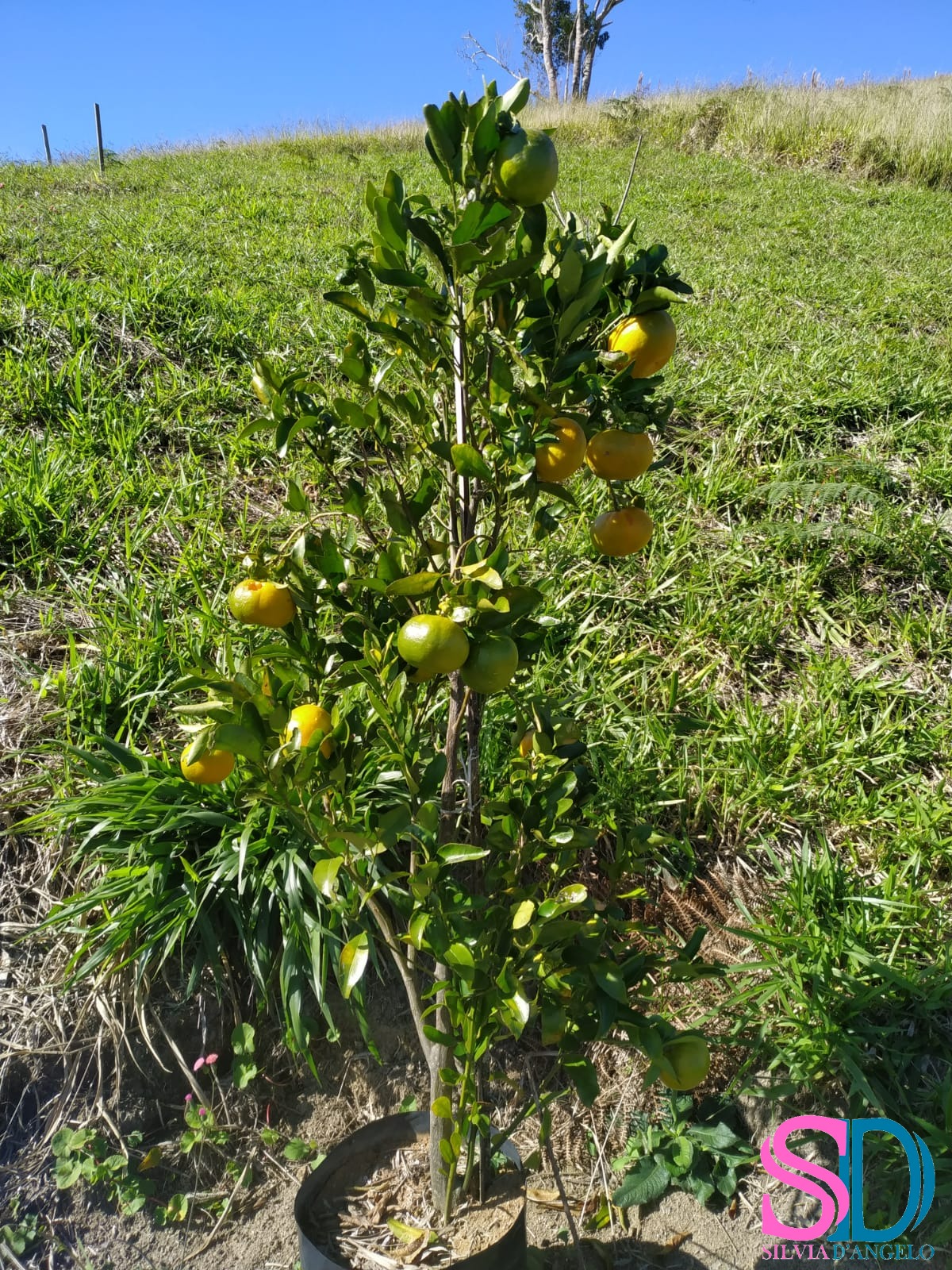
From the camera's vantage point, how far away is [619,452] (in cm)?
114

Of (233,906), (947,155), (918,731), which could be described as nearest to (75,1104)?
(233,906)

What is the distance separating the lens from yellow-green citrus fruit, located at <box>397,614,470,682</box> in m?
0.98

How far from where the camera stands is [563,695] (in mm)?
2479

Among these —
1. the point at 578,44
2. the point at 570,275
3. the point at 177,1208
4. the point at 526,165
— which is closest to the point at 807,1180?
the point at 177,1208

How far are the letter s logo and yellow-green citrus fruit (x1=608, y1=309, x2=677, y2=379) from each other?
5.14 ft

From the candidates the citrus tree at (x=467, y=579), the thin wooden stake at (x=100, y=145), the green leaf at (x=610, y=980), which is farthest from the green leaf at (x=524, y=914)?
the thin wooden stake at (x=100, y=145)

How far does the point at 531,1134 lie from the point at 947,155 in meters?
10.7

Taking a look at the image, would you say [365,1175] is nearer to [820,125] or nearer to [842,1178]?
[842,1178]

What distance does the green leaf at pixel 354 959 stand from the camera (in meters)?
1.12

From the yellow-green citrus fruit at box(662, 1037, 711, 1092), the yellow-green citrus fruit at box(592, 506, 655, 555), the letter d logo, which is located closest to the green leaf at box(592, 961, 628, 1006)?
the yellow-green citrus fruit at box(662, 1037, 711, 1092)

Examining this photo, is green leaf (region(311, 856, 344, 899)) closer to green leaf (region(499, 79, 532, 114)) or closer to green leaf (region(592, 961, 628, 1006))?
green leaf (region(592, 961, 628, 1006))

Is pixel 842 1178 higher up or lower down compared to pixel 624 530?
lower down

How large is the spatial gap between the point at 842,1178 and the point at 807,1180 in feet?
0.23

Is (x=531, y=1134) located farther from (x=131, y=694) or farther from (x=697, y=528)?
(x=697, y=528)
